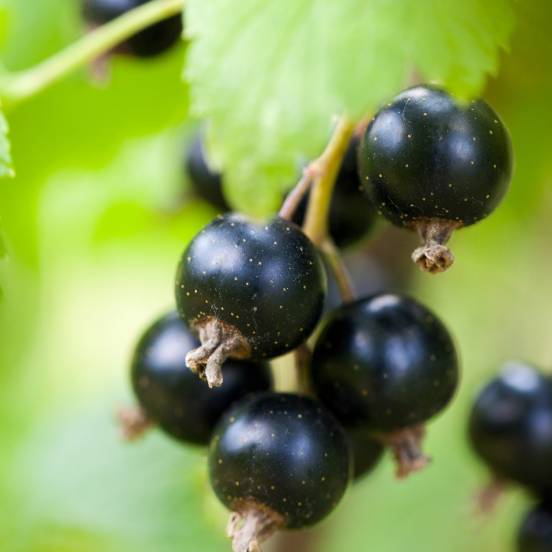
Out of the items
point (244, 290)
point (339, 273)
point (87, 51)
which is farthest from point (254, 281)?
point (87, 51)

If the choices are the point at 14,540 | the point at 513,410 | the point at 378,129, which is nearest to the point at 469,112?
the point at 378,129

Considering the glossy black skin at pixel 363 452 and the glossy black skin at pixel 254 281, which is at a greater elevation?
the glossy black skin at pixel 254 281

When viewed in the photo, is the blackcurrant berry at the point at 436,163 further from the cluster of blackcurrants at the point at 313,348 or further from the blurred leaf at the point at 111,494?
the blurred leaf at the point at 111,494

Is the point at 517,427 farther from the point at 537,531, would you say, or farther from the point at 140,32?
the point at 140,32

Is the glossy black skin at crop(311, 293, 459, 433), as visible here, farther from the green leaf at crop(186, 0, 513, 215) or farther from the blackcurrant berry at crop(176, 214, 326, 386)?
the green leaf at crop(186, 0, 513, 215)

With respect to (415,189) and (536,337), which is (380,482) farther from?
(415,189)

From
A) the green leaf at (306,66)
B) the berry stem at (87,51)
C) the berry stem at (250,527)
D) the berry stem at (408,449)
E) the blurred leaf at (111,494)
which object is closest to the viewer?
the green leaf at (306,66)

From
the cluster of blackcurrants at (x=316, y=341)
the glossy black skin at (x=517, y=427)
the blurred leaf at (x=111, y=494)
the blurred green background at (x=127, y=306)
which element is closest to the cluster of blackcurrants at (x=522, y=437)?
the glossy black skin at (x=517, y=427)
